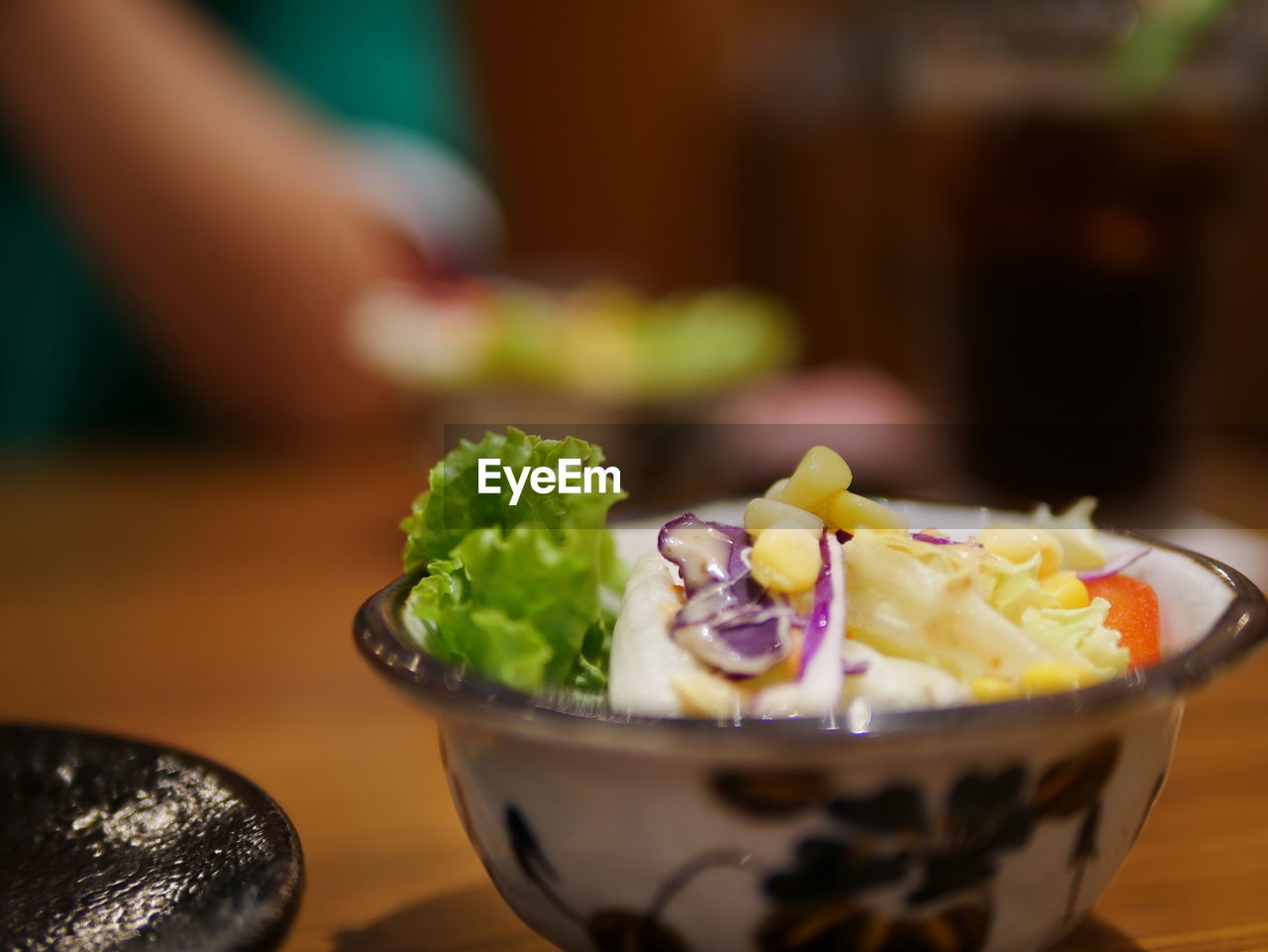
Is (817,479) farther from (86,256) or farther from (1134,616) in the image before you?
(86,256)

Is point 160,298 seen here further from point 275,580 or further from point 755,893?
point 755,893

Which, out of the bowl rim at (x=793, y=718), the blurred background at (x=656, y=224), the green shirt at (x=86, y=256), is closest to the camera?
the bowl rim at (x=793, y=718)

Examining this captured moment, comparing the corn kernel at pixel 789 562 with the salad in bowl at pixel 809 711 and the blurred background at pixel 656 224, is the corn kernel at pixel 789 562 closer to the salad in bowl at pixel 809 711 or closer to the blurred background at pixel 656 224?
the salad in bowl at pixel 809 711

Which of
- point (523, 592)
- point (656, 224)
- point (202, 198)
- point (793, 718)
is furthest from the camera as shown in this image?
point (656, 224)

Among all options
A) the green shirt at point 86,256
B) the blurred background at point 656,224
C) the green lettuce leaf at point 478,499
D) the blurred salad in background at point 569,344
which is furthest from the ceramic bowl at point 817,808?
the green shirt at point 86,256

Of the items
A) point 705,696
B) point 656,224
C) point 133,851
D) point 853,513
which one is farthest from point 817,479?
point 656,224

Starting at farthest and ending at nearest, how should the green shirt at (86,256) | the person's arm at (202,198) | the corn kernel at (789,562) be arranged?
the green shirt at (86,256) → the person's arm at (202,198) → the corn kernel at (789,562)
